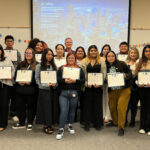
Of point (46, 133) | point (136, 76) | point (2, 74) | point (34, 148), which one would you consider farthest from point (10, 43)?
point (136, 76)

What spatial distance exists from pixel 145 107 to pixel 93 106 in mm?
903

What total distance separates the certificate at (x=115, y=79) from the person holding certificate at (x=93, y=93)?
169mm

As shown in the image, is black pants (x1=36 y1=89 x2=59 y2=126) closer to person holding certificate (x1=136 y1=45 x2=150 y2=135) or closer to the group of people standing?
the group of people standing

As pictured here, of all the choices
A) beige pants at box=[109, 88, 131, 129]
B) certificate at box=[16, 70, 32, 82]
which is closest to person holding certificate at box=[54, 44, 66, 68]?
certificate at box=[16, 70, 32, 82]

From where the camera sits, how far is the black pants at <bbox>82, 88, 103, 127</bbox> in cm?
336

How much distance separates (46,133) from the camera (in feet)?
10.7

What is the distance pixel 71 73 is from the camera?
312 centimetres

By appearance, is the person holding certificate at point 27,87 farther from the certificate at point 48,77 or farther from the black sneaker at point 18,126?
the certificate at point 48,77

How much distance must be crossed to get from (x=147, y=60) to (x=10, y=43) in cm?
275

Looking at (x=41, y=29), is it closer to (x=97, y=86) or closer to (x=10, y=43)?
(x=10, y=43)

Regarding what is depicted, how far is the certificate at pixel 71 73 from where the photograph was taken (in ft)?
10.2

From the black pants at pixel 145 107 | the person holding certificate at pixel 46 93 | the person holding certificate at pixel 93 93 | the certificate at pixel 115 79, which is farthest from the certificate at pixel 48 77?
the black pants at pixel 145 107

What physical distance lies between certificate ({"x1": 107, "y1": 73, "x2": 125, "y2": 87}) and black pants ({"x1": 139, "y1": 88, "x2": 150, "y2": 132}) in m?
0.43

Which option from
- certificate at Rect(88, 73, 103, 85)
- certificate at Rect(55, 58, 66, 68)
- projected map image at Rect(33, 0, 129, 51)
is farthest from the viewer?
projected map image at Rect(33, 0, 129, 51)
